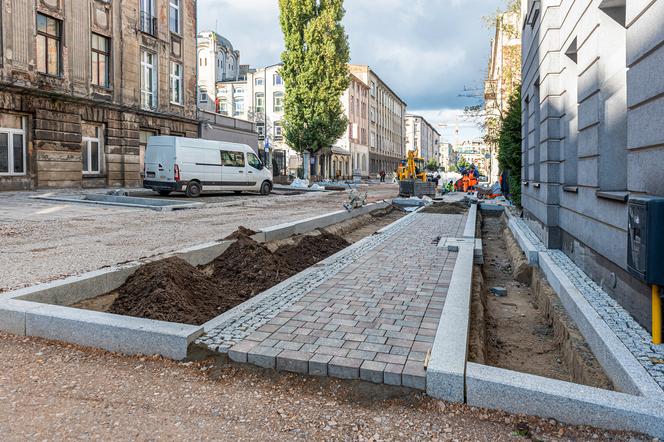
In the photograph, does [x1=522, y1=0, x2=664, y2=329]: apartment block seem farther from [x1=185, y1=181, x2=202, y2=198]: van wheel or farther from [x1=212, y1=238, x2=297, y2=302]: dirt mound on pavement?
[x1=185, y1=181, x2=202, y2=198]: van wheel

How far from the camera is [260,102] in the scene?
59469 mm

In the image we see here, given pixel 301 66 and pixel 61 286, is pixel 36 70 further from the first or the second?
pixel 301 66

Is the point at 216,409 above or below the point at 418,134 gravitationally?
below

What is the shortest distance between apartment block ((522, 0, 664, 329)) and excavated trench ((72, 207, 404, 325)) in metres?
3.57

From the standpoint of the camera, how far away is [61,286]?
4.81 meters

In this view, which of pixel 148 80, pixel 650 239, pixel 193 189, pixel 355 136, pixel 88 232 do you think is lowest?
pixel 88 232

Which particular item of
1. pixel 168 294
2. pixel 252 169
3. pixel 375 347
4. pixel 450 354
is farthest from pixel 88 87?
pixel 450 354

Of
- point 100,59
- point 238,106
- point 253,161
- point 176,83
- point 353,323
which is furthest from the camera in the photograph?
point 238,106

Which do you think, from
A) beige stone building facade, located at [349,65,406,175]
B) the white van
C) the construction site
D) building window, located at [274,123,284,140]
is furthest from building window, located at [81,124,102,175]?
beige stone building facade, located at [349,65,406,175]

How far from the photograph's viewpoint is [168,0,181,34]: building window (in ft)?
94.4

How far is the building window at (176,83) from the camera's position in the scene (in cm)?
2908

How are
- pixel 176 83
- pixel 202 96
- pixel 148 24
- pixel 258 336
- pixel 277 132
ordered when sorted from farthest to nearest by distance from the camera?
pixel 277 132 < pixel 202 96 < pixel 176 83 < pixel 148 24 < pixel 258 336

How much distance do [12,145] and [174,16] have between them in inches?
518

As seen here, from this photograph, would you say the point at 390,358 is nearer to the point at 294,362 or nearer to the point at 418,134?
the point at 294,362
